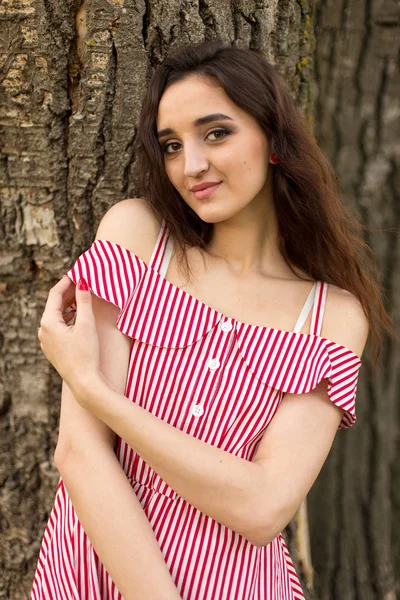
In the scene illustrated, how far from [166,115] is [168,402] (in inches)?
30.5

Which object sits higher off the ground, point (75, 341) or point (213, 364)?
point (75, 341)

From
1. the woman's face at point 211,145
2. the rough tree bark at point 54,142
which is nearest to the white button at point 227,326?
the woman's face at point 211,145

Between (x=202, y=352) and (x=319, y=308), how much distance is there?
36 cm

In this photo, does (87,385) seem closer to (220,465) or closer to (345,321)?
(220,465)

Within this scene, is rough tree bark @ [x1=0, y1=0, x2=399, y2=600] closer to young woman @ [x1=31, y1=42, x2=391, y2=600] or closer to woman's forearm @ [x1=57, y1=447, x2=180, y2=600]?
young woman @ [x1=31, y1=42, x2=391, y2=600]

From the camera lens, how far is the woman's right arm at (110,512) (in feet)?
5.38

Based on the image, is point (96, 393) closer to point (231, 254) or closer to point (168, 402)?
point (168, 402)

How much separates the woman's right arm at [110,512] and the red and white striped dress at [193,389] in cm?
12

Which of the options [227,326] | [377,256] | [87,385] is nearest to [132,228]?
[227,326]

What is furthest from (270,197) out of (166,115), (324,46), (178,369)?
(324,46)

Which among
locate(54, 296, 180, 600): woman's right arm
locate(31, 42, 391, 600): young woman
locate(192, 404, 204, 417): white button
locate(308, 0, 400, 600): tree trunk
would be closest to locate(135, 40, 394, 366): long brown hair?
locate(31, 42, 391, 600): young woman

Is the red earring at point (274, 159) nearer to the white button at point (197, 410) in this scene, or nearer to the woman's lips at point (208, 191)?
the woman's lips at point (208, 191)

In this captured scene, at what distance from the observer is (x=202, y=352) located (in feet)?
6.07

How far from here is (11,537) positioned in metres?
2.34
